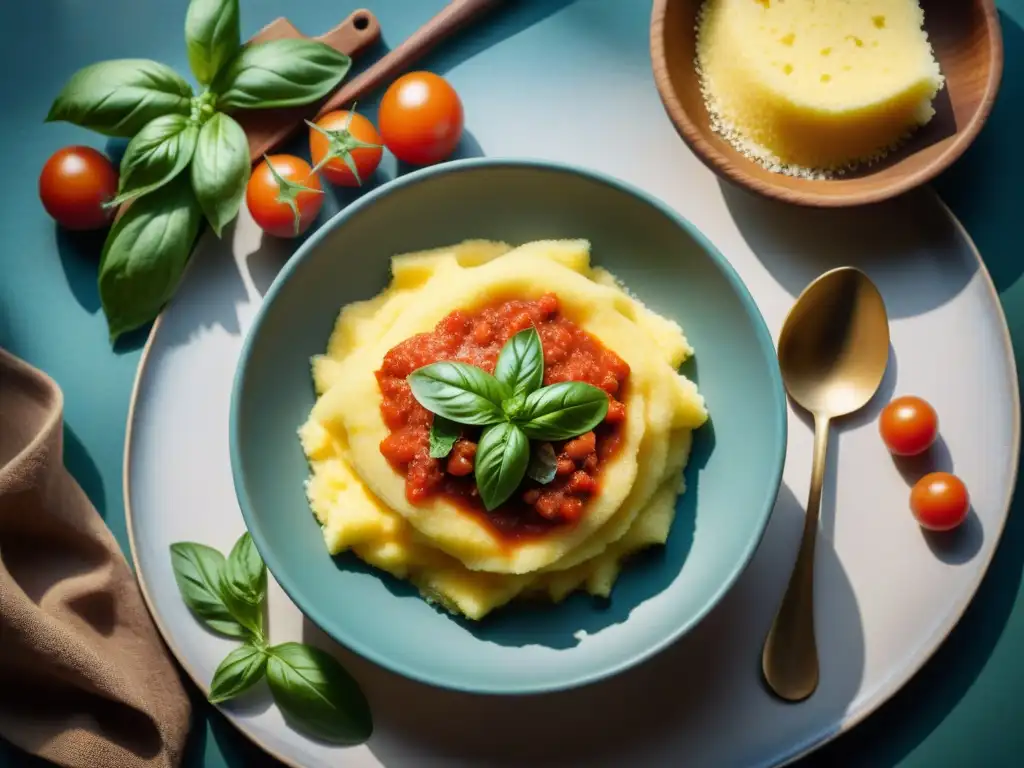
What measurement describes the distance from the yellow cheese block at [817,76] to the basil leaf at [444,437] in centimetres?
172

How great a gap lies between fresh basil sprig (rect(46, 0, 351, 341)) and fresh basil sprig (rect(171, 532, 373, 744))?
1.02 metres

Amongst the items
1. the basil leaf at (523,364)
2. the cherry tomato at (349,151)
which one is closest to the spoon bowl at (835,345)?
the basil leaf at (523,364)

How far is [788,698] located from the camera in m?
3.74

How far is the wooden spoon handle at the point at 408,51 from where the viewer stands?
4023 millimetres

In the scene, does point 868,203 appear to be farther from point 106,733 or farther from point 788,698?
point 106,733

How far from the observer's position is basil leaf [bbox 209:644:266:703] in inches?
145

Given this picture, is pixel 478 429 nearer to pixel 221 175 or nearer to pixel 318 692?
pixel 318 692

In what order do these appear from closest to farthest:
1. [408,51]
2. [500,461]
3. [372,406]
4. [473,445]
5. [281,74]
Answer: [500,461] → [473,445] → [372,406] → [281,74] → [408,51]

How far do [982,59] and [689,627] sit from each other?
2.44 m

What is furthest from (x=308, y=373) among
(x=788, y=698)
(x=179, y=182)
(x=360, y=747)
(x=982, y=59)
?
(x=982, y=59)

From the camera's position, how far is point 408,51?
4.02 metres

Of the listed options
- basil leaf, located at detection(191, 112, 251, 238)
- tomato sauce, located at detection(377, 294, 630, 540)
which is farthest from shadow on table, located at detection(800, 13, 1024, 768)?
basil leaf, located at detection(191, 112, 251, 238)

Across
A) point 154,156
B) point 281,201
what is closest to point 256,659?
point 281,201

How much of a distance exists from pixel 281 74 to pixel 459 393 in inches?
63.3
